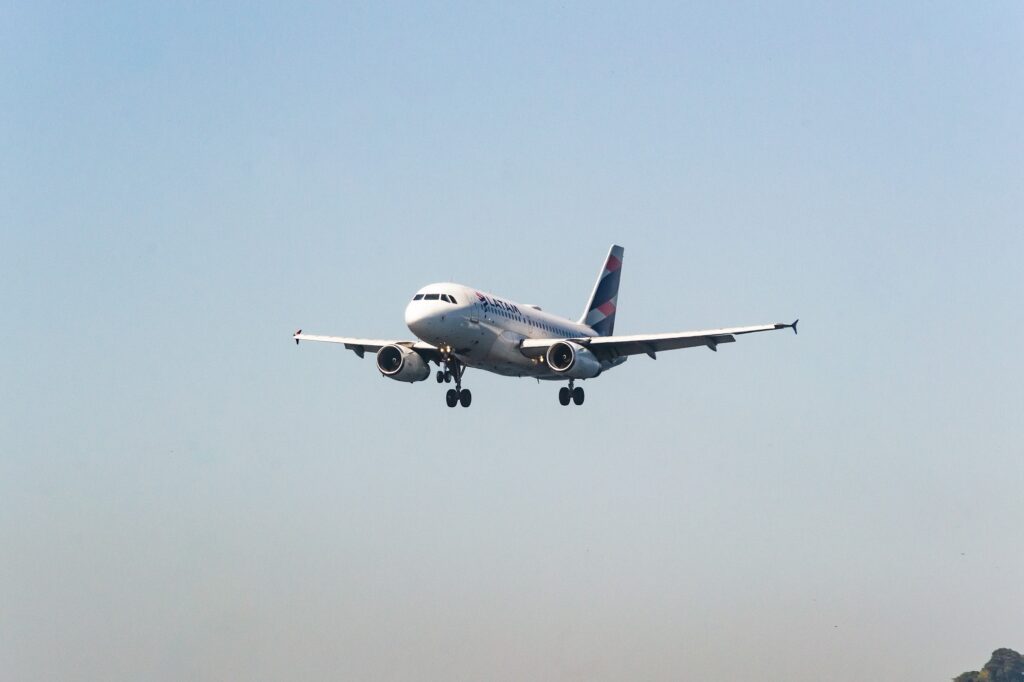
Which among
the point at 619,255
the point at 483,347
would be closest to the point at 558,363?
the point at 483,347

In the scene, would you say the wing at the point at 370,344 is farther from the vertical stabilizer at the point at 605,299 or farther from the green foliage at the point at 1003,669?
the green foliage at the point at 1003,669

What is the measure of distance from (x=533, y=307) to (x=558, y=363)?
4.83 metres

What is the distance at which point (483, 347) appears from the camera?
204 ft

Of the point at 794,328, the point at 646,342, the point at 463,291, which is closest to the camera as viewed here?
the point at 794,328

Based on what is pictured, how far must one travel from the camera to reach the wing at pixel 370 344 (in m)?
63.9

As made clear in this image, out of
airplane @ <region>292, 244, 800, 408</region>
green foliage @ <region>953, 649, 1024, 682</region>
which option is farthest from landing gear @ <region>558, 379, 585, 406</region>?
green foliage @ <region>953, 649, 1024, 682</region>

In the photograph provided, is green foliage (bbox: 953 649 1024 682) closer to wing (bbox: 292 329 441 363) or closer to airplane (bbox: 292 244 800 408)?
airplane (bbox: 292 244 800 408)

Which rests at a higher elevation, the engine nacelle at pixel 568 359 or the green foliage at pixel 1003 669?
the engine nacelle at pixel 568 359

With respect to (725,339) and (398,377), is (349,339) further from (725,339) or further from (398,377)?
(725,339)

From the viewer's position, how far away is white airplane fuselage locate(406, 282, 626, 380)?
59500 millimetres

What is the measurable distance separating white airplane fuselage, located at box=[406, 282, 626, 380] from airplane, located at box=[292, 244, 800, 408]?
0.04 metres

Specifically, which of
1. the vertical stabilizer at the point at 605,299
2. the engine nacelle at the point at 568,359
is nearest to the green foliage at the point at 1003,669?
the vertical stabilizer at the point at 605,299

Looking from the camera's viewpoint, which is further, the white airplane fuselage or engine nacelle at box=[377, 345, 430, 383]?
engine nacelle at box=[377, 345, 430, 383]

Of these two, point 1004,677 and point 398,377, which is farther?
point 1004,677
